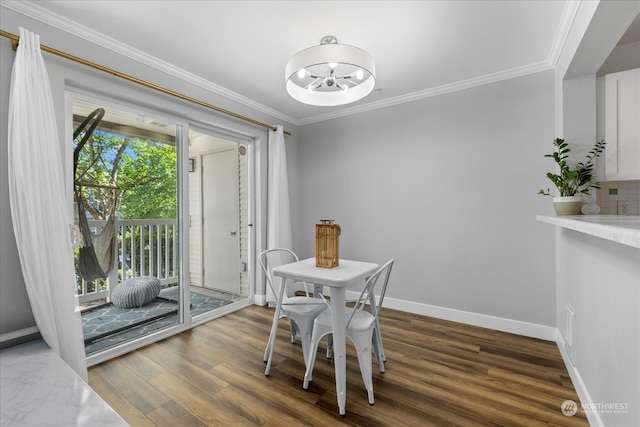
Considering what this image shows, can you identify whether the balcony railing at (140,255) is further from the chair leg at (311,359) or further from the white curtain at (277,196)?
the chair leg at (311,359)

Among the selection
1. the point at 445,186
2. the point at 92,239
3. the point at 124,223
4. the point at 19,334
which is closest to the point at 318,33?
the point at 445,186

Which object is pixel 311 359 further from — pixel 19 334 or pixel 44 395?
pixel 19 334

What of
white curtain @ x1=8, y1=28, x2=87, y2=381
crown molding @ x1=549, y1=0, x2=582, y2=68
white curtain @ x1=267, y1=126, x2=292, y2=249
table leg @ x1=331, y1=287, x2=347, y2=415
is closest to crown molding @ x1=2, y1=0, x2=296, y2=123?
white curtain @ x1=8, y1=28, x2=87, y2=381

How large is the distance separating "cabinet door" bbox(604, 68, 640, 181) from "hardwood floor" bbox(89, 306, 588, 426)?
1482 millimetres

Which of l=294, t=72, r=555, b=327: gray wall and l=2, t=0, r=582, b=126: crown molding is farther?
l=294, t=72, r=555, b=327: gray wall

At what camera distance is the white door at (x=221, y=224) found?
365 centimetres

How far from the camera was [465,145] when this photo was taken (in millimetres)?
3014

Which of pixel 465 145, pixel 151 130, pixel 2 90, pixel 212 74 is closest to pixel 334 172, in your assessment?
pixel 465 145

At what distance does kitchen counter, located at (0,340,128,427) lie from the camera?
120cm

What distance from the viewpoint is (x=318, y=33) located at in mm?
2148

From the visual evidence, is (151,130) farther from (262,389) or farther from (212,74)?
(262,389)

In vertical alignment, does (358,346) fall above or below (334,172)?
below

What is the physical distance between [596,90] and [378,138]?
1.92 metres

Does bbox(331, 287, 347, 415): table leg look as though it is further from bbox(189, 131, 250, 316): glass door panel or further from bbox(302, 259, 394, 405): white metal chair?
bbox(189, 131, 250, 316): glass door panel
